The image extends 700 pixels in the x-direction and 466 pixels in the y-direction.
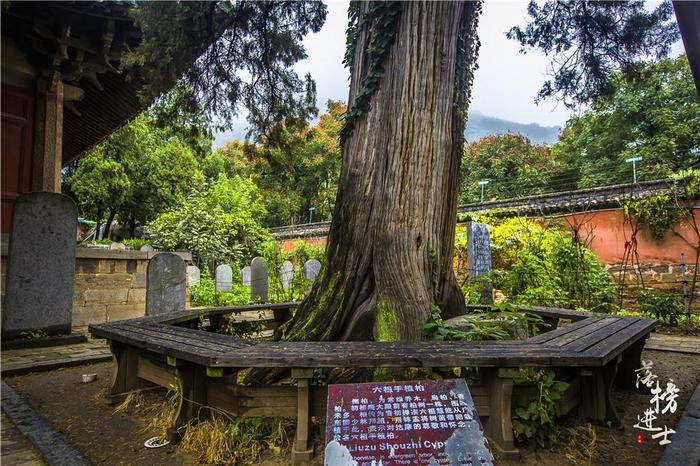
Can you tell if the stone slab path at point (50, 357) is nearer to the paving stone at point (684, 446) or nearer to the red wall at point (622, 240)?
the paving stone at point (684, 446)

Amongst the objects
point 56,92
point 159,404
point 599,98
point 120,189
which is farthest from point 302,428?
point 120,189

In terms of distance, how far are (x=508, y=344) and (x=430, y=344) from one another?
432 millimetres

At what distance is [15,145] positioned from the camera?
21.5 ft

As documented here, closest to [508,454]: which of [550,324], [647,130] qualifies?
[550,324]

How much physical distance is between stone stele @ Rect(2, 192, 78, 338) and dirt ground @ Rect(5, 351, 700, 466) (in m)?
1.61

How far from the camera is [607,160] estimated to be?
17734 mm

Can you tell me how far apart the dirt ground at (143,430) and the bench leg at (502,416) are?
2.7 inches

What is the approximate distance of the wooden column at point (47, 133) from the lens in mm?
6711

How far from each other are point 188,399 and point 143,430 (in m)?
0.48

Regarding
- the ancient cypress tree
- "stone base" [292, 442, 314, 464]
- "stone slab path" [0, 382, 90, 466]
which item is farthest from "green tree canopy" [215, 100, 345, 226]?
"stone base" [292, 442, 314, 464]

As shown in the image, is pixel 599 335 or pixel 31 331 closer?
pixel 599 335

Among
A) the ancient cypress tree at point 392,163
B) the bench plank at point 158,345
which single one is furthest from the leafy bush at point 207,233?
the bench plank at point 158,345

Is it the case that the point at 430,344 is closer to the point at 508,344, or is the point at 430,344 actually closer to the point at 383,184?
the point at 508,344

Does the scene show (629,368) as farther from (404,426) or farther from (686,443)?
(404,426)
